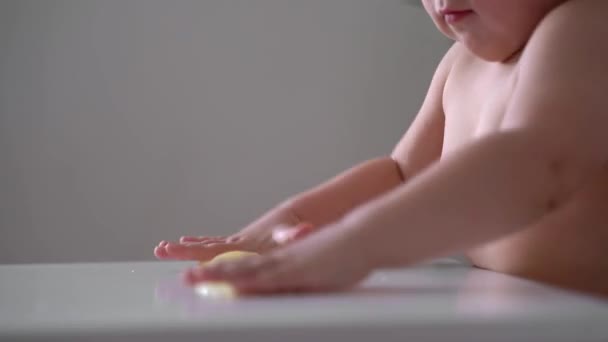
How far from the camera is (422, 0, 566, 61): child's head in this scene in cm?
62

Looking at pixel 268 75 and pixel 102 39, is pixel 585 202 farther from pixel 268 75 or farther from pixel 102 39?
pixel 102 39

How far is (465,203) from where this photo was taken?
15.7 inches

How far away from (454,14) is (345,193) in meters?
0.24

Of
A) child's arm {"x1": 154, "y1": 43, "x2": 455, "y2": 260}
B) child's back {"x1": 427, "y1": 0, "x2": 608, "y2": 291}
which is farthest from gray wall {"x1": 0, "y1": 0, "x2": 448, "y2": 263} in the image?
child's back {"x1": 427, "y1": 0, "x2": 608, "y2": 291}

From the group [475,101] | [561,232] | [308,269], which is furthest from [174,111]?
[308,269]

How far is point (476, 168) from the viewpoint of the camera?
1.33 feet

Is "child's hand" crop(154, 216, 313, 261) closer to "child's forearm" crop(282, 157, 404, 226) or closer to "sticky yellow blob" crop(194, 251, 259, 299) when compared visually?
"child's forearm" crop(282, 157, 404, 226)

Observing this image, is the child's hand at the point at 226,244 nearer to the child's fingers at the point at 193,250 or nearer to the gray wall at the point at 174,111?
the child's fingers at the point at 193,250

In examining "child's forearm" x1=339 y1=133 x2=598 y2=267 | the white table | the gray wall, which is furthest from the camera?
the gray wall

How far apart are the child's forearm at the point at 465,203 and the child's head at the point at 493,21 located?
0.75 feet

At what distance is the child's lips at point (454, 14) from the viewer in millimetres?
643

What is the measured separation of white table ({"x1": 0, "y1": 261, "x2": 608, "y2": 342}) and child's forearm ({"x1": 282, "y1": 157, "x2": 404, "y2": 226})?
0.34 meters

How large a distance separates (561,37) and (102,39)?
2.99 feet

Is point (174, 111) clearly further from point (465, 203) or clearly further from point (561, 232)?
point (465, 203)
